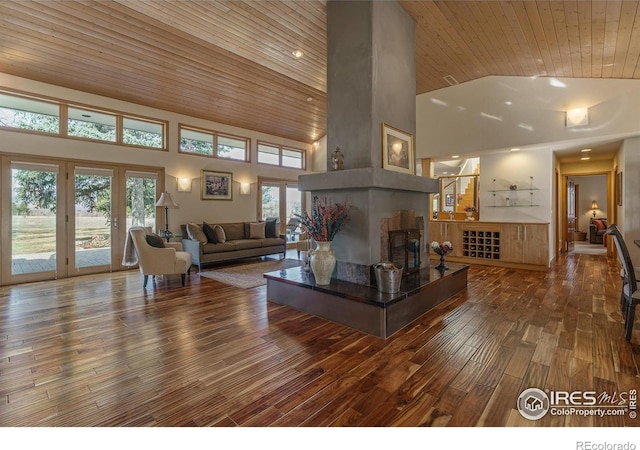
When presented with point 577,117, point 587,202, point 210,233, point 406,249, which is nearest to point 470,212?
point 577,117

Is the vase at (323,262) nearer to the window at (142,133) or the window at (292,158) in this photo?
the window at (142,133)

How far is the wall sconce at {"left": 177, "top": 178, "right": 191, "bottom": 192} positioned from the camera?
6.94m

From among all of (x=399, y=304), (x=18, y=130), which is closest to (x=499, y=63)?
(x=399, y=304)

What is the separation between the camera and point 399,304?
3.02 meters

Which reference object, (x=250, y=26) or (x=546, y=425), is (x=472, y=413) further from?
(x=250, y=26)

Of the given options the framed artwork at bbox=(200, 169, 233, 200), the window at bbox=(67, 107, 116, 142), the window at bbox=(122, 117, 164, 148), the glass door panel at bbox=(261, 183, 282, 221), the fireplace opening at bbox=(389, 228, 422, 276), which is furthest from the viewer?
the glass door panel at bbox=(261, 183, 282, 221)

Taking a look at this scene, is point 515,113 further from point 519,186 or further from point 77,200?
point 77,200

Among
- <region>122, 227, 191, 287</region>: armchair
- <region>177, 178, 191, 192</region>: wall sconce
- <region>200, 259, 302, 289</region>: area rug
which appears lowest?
<region>200, 259, 302, 289</region>: area rug

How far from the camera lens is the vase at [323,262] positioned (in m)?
3.40

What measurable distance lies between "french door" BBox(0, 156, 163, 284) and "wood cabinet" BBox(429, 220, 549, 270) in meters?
6.46

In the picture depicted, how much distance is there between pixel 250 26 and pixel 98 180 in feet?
13.0

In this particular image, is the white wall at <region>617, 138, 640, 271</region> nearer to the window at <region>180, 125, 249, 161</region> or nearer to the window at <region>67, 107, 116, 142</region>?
the window at <region>180, 125, 249, 161</region>

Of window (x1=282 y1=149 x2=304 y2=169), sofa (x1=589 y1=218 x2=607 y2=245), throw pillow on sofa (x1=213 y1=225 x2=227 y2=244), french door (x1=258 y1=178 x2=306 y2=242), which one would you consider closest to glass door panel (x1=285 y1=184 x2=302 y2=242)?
french door (x1=258 y1=178 x2=306 y2=242)

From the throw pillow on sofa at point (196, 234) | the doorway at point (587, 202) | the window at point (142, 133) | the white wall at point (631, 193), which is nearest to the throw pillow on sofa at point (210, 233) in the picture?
the throw pillow on sofa at point (196, 234)
